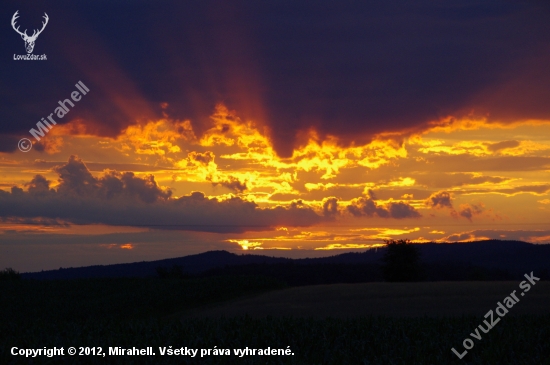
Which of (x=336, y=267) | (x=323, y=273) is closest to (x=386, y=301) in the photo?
(x=323, y=273)

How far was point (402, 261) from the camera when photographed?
5991 centimetres

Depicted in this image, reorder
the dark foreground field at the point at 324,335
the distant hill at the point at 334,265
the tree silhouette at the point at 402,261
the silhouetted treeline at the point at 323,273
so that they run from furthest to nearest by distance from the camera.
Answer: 1. the distant hill at the point at 334,265
2. the silhouetted treeline at the point at 323,273
3. the tree silhouette at the point at 402,261
4. the dark foreground field at the point at 324,335

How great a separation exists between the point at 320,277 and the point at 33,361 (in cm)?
8180

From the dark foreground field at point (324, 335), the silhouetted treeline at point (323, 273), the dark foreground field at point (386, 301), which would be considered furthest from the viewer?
the silhouetted treeline at point (323, 273)

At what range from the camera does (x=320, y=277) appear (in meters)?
Answer: 95.4

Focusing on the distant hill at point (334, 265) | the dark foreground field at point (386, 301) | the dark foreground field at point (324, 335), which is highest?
the dark foreground field at point (324, 335)

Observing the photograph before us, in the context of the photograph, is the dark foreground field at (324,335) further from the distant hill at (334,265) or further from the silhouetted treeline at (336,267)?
the distant hill at (334,265)

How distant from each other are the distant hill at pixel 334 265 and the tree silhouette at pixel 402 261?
35321 mm

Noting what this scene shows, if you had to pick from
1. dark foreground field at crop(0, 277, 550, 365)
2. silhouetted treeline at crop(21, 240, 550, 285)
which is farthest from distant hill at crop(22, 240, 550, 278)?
dark foreground field at crop(0, 277, 550, 365)

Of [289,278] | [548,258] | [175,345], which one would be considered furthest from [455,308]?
[548,258]

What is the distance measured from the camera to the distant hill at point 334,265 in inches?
Answer: 4061

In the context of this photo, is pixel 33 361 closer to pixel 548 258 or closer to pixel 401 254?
pixel 401 254

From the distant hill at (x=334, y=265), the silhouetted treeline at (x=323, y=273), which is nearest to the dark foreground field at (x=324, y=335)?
the silhouetted treeline at (x=323, y=273)

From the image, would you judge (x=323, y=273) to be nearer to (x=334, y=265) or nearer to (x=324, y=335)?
(x=334, y=265)
